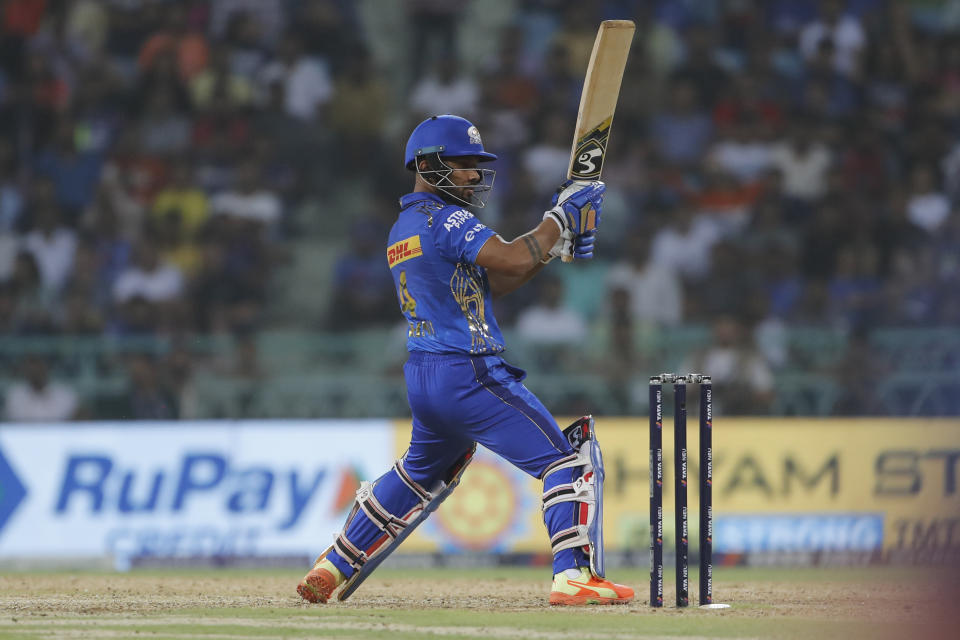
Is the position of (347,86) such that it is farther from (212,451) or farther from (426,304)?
(426,304)

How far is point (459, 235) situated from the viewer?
21.7ft

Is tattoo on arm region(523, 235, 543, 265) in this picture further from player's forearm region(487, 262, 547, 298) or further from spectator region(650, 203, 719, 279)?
spectator region(650, 203, 719, 279)

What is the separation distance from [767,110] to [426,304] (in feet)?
28.0

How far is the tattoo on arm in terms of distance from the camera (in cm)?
658

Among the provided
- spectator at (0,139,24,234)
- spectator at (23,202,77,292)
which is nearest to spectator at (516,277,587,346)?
spectator at (23,202,77,292)

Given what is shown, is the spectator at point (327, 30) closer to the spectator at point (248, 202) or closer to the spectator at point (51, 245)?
the spectator at point (248, 202)

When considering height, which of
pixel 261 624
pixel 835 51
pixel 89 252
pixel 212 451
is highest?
pixel 835 51

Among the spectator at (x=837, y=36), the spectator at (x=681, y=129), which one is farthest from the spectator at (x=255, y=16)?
the spectator at (x=837, y=36)

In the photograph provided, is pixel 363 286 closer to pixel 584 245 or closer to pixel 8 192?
pixel 8 192

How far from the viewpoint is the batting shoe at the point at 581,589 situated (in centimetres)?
655

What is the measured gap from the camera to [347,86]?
584 inches

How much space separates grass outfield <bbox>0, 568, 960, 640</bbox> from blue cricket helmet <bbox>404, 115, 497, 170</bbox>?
2075 mm

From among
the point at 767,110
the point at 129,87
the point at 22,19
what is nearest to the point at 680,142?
the point at 767,110

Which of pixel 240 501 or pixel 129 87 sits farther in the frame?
pixel 129 87
